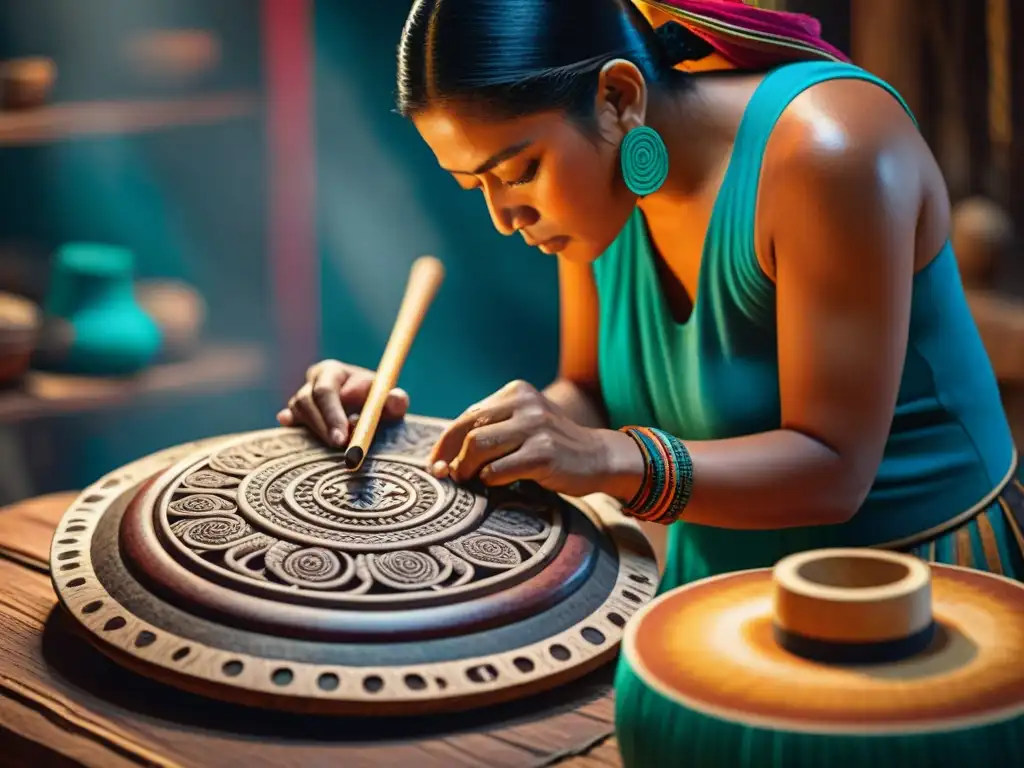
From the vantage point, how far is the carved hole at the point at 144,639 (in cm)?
134

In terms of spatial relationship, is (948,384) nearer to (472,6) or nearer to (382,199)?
(472,6)

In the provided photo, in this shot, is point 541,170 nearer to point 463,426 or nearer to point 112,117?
point 463,426

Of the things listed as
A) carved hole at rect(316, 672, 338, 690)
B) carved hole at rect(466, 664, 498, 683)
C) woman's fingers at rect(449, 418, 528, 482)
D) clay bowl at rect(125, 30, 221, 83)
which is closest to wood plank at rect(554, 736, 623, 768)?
carved hole at rect(466, 664, 498, 683)

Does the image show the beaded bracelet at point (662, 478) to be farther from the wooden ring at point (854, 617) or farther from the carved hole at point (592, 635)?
the wooden ring at point (854, 617)

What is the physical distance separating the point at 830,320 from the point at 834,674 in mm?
535

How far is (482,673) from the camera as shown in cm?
131

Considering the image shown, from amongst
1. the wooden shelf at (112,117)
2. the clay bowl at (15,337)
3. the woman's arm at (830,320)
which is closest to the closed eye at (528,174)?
the woman's arm at (830,320)

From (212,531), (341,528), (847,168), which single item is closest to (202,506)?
(212,531)

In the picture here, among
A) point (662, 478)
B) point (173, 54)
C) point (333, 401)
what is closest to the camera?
point (662, 478)

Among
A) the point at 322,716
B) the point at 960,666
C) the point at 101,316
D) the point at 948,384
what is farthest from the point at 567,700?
the point at 101,316

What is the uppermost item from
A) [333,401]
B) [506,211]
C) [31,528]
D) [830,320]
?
[506,211]

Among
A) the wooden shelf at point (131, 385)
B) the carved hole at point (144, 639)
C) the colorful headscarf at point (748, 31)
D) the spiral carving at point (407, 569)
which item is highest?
the colorful headscarf at point (748, 31)

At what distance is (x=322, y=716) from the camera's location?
1322mm

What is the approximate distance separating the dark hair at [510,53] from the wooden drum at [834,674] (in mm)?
614
